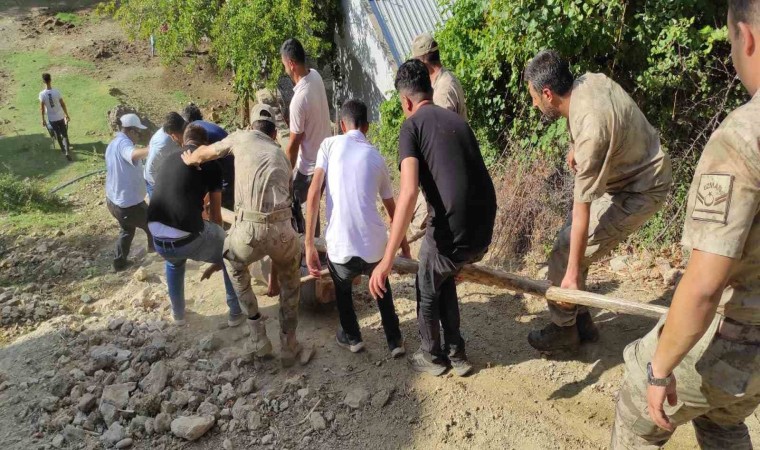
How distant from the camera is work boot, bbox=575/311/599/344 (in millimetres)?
4281

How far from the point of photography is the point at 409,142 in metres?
3.43

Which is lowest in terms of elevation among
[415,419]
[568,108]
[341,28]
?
[415,419]

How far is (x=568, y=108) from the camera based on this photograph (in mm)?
3500

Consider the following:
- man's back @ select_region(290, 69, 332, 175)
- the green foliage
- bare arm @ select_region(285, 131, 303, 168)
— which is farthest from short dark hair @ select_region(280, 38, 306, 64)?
the green foliage

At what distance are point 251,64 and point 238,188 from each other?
6.53 m

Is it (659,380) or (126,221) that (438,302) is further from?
(126,221)

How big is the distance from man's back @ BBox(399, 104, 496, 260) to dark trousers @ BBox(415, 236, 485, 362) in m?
0.11

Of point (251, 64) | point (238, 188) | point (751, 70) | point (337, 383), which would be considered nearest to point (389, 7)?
point (251, 64)

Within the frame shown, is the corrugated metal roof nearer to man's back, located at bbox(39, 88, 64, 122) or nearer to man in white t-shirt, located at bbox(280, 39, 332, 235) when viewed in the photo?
man in white t-shirt, located at bbox(280, 39, 332, 235)

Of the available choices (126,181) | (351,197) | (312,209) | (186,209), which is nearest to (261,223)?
(312,209)

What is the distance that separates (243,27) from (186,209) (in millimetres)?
6214

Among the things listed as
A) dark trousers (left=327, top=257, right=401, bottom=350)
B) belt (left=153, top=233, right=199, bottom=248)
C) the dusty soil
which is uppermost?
belt (left=153, top=233, right=199, bottom=248)

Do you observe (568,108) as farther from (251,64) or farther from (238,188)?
(251,64)

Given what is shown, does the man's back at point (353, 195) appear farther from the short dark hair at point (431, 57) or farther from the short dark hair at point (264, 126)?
the short dark hair at point (431, 57)
